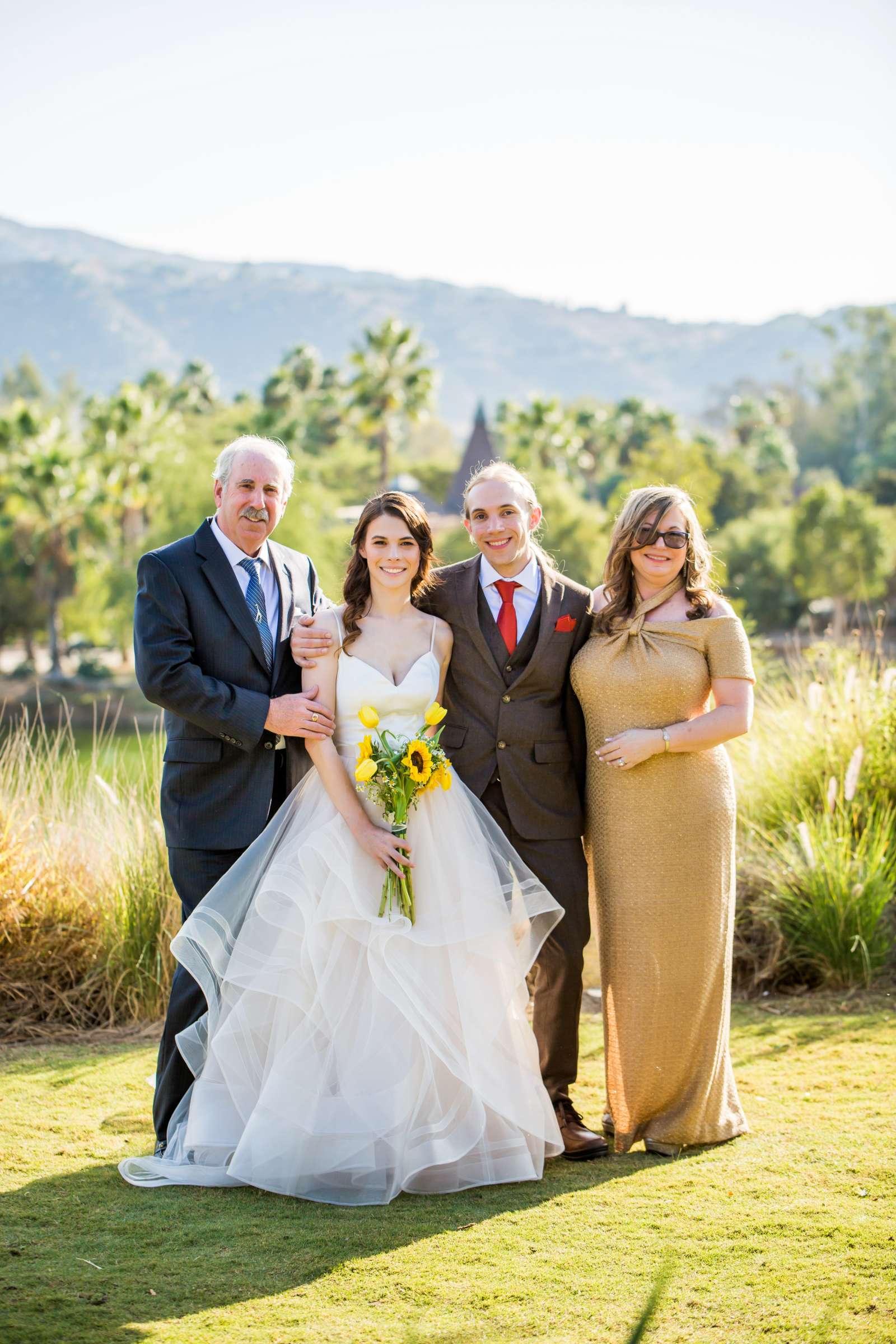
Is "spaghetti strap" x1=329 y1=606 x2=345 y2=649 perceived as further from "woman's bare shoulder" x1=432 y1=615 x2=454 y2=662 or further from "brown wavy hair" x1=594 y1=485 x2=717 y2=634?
"brown wavy hair" x1=594 y1=485 x2=717 y2=634

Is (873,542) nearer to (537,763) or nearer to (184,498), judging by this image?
(184,498)

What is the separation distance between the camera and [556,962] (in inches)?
177

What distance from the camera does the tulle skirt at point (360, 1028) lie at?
12.8 feet

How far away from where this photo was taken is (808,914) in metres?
6.69

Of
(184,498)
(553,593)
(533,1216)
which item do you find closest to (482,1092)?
(533,1216)

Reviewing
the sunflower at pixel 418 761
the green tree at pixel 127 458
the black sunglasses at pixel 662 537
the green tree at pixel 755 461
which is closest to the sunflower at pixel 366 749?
the sunflower at pixel 418 761

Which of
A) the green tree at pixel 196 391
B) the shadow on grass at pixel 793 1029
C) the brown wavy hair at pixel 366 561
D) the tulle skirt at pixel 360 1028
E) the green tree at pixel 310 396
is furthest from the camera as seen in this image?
the green tree at pixel 196 391

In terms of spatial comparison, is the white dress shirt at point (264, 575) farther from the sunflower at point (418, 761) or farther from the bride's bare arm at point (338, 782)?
the sunflower at point (418, 761)

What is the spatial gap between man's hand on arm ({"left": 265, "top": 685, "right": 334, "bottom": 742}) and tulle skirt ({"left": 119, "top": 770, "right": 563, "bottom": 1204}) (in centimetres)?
33

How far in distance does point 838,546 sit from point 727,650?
33.0m

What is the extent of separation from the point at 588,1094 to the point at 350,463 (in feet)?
161

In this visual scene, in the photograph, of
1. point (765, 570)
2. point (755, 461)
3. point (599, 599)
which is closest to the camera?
point (599, 599)

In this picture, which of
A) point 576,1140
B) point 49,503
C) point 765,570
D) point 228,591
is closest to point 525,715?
point 228,591

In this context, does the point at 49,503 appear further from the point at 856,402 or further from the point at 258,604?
the point at 856,402
